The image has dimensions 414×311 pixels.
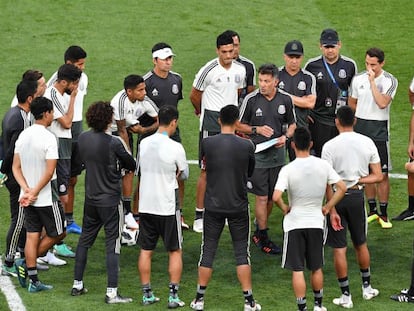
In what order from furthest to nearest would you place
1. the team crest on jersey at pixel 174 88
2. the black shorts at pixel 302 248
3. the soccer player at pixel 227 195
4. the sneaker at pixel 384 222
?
the sneaker at pixel 384 222, the team crest on jersey at pixel 174 88, the soccer player at pixel 227 195, the black shorts at pixel 302 248

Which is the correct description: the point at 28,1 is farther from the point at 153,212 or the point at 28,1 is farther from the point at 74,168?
the point at 153,212

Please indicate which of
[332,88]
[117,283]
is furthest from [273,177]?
[117,283]

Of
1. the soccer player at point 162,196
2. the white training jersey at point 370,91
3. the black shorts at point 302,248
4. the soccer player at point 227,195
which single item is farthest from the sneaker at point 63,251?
the white training jersey at point 370,91

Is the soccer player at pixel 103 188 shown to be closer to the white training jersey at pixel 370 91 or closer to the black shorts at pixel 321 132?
the black shorts at pixel 321 132

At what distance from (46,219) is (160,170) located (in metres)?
1.43

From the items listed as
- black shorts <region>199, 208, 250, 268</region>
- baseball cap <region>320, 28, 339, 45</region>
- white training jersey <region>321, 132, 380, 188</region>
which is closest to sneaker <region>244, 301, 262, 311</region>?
black shorts <region>199, 208, 250, 268</region>

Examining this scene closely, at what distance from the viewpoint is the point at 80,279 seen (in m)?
12.1

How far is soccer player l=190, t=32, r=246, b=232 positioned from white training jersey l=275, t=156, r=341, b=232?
3.19m

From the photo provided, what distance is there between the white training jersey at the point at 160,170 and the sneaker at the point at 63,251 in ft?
6.64

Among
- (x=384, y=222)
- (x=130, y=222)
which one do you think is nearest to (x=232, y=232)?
(x=130, y=222)

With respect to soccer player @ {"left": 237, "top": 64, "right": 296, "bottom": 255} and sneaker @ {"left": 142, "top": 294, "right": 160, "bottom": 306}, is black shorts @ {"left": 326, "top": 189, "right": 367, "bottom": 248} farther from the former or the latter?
sneaker @ {"left": 142, "top": 294, "right": 160, "bottom": 306}

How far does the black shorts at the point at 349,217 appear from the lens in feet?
39.3

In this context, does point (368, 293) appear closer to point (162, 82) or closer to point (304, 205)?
point (304, 205)

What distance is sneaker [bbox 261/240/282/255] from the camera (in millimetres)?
13781
